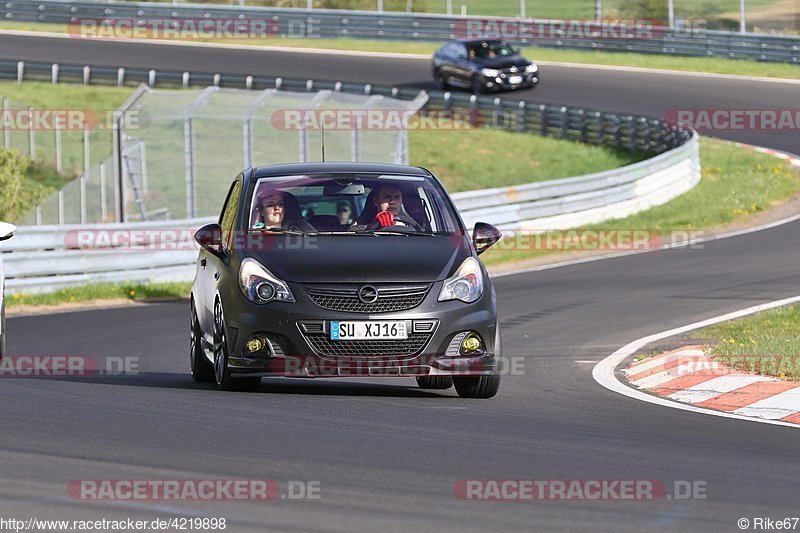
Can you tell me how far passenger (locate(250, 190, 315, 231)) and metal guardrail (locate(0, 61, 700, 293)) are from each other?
9.35 meters

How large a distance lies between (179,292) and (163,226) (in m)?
1.00

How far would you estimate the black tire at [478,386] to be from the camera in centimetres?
1020

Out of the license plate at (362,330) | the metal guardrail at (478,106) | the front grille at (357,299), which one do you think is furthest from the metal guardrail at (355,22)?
the license plate at (362,330)

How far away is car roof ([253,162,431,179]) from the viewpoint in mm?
10961

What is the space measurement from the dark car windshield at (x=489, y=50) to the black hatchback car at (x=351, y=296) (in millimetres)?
33662

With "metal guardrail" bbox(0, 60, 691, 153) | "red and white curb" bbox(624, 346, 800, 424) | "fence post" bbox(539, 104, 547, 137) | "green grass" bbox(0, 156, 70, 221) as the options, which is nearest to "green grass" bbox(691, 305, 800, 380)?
"red and white curb" bbox(624, 346, 800, 424)

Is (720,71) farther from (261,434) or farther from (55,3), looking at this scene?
(261,434)

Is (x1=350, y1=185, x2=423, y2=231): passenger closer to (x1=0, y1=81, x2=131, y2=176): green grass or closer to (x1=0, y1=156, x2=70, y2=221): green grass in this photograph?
(x1=0, y1=156, x2=70, y2=221): green grass

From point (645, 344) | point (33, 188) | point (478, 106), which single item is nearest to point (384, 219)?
point (645, 344)

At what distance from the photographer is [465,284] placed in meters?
9.95

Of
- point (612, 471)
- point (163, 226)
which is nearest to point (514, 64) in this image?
point (163, 226)

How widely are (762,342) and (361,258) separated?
4399 mm

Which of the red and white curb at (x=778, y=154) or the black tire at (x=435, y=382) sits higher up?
the black tire at (x=435, y=382)

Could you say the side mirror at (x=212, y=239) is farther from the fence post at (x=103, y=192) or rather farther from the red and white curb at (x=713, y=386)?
the fence post at (x=103, y=192)
